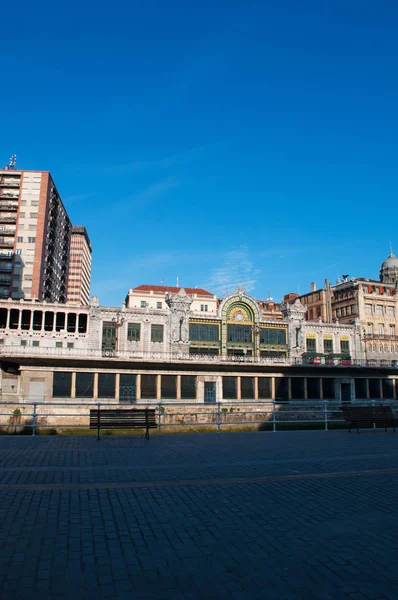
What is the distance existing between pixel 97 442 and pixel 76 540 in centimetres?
950

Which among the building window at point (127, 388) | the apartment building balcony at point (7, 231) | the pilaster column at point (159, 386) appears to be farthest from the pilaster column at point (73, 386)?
the apartment building balcony at point (7, 231)

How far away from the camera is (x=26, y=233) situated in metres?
74.9

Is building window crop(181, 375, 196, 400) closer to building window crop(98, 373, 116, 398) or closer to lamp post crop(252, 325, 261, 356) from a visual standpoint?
building window crop(98, 373, 116, 398)

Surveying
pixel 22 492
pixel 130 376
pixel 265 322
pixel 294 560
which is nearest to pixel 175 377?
pixel 130 376

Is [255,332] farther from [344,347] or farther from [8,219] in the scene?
[8,219]

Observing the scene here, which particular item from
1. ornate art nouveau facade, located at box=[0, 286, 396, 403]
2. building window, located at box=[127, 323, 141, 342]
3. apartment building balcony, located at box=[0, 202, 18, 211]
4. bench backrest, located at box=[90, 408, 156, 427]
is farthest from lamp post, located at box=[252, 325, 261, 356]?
apartment building balcony, located at box=[0, 202, 18, 211]

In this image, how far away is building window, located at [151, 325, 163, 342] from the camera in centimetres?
5168

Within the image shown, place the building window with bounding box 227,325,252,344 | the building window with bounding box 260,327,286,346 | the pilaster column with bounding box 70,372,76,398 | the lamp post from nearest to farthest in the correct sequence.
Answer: the pilaster column with bounding box 70,372,76,398, the building window with bounding box 227,325,252,344, the lamp post, the building window with bounding box 260,327,286,346

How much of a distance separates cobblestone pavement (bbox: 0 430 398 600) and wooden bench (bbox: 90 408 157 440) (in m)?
2.97

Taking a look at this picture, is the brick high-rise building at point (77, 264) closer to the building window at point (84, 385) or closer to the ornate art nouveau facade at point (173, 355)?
the ornate art nouveau facade at point (173, 355)

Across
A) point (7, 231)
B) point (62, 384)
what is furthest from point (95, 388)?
point (7, 231)

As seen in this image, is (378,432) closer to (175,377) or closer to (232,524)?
(232,524)

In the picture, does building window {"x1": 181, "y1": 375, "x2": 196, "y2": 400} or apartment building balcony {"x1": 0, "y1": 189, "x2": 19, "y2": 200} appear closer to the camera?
building window {"x1": 181, "y1": 375, "x2": 196, "y2": 400}

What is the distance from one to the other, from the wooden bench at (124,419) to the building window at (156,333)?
34.4 metres
